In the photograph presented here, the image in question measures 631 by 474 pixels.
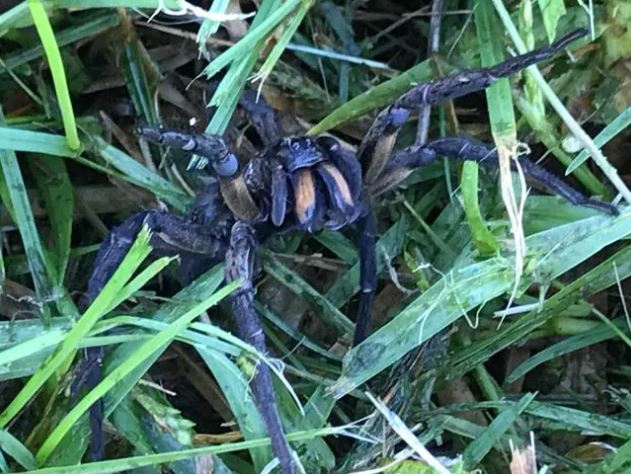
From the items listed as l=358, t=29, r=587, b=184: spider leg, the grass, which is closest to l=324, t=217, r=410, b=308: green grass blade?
the grass

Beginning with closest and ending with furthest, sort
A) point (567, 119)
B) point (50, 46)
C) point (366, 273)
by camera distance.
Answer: point (50, 46), point (567, 119), point (366, 273)

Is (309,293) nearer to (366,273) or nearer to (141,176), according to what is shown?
(366,273)

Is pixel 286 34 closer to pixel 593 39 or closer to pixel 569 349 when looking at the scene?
pixel 593 39

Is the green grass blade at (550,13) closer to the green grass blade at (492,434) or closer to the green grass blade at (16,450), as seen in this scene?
the green grass blade at (492,434)

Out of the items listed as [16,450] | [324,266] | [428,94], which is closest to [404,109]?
[428,94]

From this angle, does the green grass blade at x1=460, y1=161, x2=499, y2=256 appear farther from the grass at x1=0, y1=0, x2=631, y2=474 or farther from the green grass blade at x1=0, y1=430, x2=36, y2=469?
the green grass blade at x1=0, y1=430, x2=36, y2=469

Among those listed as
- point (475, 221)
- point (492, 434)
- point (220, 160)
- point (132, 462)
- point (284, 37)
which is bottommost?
point (492, 434)

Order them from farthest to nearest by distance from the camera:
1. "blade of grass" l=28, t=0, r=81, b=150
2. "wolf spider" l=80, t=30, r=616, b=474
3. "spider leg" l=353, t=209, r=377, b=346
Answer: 1. "spider leg" l=353, t=209, r=377, b=346
2. "wolf spider" l=80, t=30, r=616, b=474
3. "blade of grass" l=28, t=0, r=81, b=150

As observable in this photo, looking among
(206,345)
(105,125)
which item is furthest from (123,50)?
(206,345)
